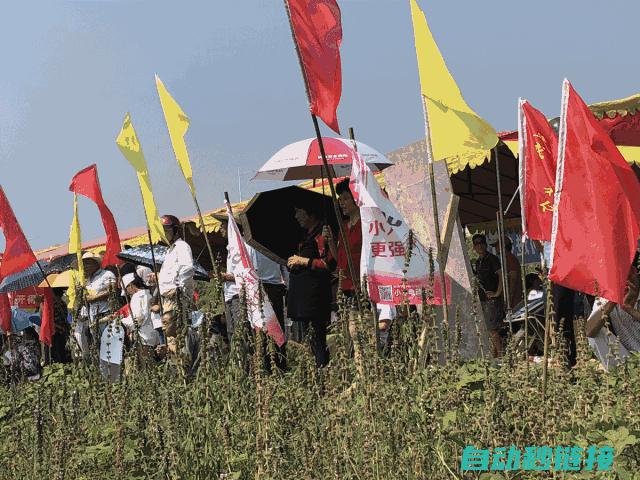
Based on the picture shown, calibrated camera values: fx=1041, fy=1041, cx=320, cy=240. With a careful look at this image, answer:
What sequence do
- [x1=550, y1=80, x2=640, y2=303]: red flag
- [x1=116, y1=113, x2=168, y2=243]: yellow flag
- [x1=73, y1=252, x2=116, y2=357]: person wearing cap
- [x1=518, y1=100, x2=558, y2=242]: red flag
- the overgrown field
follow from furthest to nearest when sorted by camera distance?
[x1=73, y1=252, x2=116, y2=357]: person wearing cap
[x1=116, y1=113, x2=168, y2=243]: yellow flag
[x1=518, y1=100, x2=558, y2=242]: red flag
[x1=550, y1=80, x2=640, y2=303]: red flag
the overgrown field

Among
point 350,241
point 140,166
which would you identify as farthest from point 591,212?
point 140,166

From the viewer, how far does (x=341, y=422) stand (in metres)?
4.56

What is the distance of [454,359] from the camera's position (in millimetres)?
4520

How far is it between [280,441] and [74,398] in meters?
1.36

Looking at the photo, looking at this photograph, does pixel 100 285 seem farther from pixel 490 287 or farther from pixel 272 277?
pixel 490 287

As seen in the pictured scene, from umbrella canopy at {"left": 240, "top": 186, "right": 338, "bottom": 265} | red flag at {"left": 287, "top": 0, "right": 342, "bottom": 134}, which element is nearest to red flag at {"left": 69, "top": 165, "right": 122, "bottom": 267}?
umbrella canopy at {"left": 240, "top": 186, "right": 338, "bottom": 265}

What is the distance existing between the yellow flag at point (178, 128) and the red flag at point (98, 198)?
38.6 inches

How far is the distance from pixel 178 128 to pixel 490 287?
4.95 m

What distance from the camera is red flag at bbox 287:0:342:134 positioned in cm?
594

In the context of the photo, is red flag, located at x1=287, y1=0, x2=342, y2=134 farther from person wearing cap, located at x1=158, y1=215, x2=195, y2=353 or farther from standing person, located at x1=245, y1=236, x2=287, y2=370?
standing person, located at x1=245, y1=236, x2=287, y2=370

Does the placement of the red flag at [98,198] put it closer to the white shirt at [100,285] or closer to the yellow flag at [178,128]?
the yellow flag at [178,128]

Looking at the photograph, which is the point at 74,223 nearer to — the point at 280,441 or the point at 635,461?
the point at 280,441

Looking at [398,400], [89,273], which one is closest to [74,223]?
[89,273]

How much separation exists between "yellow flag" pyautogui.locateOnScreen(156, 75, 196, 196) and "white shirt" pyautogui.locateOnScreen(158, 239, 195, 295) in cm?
134
